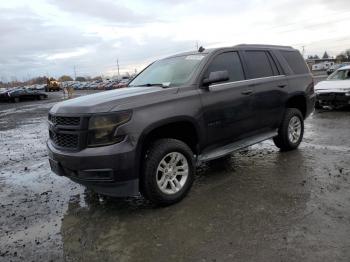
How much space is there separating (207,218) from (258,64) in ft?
10.5

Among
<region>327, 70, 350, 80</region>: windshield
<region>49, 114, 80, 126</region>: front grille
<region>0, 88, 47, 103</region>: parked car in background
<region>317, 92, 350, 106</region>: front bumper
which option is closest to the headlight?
<region>49, 114, 80, 126</region>: front grille

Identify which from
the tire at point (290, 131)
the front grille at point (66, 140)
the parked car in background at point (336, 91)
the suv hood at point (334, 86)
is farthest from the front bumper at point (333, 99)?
the front grille at point (66, 140)

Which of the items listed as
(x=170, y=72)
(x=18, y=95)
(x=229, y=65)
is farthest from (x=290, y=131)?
(x=18, y=95)

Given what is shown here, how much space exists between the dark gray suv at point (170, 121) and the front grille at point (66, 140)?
1 cm

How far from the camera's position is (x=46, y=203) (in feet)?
17.5

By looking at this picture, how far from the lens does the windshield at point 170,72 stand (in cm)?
546

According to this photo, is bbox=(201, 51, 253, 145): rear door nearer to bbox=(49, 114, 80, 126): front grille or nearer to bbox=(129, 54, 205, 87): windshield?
bbox=(129, 54, 205, 87): windshield

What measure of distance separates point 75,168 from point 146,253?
139 centimetres

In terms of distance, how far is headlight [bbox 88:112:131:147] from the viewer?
4.33m

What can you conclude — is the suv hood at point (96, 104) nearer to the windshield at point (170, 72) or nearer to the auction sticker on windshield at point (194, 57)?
the windshield at point (170, 72)

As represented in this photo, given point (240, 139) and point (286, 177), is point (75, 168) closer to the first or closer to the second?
point (240, 139)

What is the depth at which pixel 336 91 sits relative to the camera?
13.0 metres

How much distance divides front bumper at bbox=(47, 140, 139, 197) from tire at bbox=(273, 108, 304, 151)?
11.6 feet

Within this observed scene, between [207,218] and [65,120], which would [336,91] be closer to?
[207,218]
